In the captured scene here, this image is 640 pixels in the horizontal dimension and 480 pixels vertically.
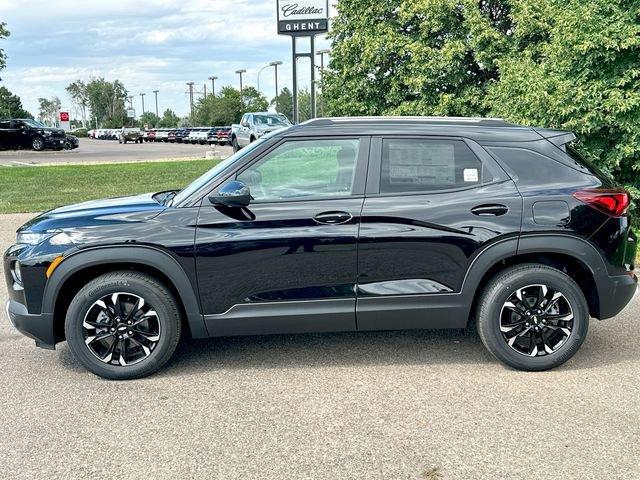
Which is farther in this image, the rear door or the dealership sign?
the dealership sign

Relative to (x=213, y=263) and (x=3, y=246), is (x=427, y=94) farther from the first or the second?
(x=213, y=263)

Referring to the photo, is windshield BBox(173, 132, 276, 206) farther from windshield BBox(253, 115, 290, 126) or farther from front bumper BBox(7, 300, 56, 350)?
windshield BBox(253, 115, 290, 126)

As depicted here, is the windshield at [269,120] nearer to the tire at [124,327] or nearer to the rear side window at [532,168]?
the rear side window at [532,168]

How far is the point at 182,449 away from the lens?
11.1ft

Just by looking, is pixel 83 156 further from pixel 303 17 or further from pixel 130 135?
pixel 130 135

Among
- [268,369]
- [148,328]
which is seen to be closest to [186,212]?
[148,328]

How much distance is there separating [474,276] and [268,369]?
1.58 meters

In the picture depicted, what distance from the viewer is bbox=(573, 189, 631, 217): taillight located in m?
4.32

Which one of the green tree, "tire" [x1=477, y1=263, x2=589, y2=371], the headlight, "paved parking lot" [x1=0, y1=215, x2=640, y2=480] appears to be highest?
the green tree

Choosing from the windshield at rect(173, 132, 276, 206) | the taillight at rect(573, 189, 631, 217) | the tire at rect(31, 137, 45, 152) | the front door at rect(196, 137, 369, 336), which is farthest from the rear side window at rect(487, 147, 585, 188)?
the tire at rect(31, 137, 45, 152)

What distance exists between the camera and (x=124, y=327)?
424 centimetres

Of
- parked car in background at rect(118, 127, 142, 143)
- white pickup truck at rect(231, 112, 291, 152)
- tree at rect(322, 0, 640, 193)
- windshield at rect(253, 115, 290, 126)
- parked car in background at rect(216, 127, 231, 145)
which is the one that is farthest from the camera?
parked car in background at rect(118, 127, 142, 143)

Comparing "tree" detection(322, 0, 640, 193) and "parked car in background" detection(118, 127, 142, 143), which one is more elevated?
"tree" detection(322, 0, 640, 193)

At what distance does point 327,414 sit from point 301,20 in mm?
20707
